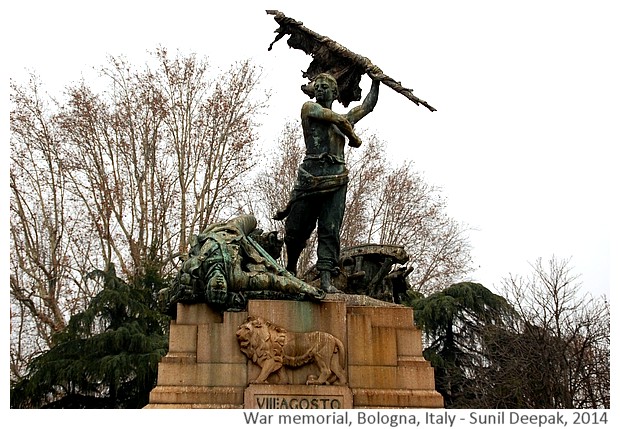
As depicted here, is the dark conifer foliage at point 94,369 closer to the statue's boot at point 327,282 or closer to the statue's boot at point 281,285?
the statue's boot at point 327,282

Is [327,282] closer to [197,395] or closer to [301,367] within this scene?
[301,367]

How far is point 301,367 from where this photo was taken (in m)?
6.73

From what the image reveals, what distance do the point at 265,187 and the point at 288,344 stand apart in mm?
16887

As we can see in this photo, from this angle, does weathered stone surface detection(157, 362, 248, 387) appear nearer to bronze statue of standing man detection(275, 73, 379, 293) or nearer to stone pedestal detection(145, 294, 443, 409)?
stone pedestal detection(145, 294, 443, 409)

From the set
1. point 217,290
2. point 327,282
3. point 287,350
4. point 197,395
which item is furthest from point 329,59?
point 197,395

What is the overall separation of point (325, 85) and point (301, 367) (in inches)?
128

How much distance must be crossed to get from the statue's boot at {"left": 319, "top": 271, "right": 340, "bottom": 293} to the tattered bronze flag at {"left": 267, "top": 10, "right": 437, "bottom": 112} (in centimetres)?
223

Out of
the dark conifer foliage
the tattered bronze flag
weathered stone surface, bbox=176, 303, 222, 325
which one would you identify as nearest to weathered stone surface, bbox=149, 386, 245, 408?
weathered stone surface, bbox=176, 303, 222, 325

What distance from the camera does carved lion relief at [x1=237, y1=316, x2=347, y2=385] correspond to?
667 cm

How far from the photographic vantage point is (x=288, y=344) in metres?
6.75

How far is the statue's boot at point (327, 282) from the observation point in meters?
7.70

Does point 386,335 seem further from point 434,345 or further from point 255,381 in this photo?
point 434,345

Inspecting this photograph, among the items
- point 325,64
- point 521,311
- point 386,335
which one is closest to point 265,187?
point 521,311
